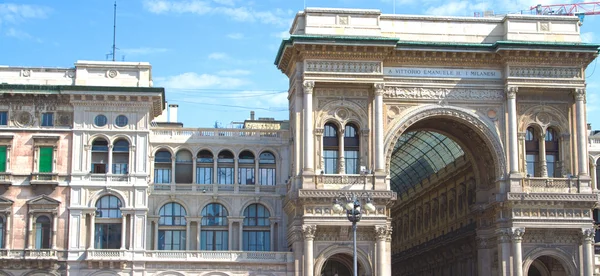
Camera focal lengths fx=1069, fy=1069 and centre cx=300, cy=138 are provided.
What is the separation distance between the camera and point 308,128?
7681 centimetres

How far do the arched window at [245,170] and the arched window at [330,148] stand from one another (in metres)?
6.78

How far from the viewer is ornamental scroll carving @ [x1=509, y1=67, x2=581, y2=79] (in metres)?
79.6

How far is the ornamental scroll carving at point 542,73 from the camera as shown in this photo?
79.6 meters

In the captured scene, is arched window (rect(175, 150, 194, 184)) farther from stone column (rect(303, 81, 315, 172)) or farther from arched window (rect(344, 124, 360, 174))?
arched window (rect(344, 124, 360, 174))

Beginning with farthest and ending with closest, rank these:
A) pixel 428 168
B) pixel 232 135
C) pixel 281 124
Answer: pixel 428 168 < pixel 281 124 < pixel 232 135

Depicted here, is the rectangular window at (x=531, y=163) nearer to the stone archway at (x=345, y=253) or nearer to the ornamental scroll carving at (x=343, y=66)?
the ornamental scroll carving at (x=343, y=66)

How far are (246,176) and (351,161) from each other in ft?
28.8

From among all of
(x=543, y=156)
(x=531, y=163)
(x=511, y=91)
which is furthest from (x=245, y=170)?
(x=543, y=156)

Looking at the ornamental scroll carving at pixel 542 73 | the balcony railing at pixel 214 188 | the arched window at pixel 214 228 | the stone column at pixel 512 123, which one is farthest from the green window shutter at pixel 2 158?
the ornamental scroll carving at pixel 542 73

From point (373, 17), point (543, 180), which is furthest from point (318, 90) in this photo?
point (543, 180)

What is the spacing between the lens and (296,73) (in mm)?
78562

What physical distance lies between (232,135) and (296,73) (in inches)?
309

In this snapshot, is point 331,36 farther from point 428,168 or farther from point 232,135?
point 428,168

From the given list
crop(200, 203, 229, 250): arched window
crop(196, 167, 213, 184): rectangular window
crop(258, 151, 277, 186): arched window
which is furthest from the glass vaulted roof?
crop(200, 203, 229, 250): arched window
